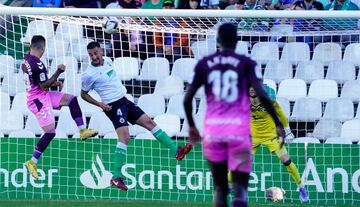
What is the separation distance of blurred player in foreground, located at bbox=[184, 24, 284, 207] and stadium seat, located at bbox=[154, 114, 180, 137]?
725 centimetres

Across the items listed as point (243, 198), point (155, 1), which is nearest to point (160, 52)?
point (155, 1)

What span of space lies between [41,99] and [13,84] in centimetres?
236

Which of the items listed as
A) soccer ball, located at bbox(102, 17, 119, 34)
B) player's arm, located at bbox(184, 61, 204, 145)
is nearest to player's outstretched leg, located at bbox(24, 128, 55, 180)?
soccer ball, located at bbox(102, 17, 119, 34)

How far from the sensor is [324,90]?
17938 millimetres

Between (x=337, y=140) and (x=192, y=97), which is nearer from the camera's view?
(x=192, y=97)

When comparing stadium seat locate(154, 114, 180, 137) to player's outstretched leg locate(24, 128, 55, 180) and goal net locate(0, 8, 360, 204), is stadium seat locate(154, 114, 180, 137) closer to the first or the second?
goal net locate(0, 8, 360, 204)

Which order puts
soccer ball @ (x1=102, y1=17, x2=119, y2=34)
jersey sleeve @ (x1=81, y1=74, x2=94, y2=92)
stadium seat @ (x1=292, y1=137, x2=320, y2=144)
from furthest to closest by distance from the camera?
stadium seat @ (x1=292, y1=137, x2=320, y2=144) < soccer ball @ (x1=102, y1=17, x2=119, y2=34) < jersey sleeve @ (x1=81, y1=74, x2=94, y2=92)

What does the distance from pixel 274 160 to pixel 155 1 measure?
427 cm

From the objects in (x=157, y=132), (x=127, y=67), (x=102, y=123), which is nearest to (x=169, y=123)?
(x=102, y=123)

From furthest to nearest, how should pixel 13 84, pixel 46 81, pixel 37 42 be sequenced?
pixel 13 84, pixel 37 42, pixel 46 81

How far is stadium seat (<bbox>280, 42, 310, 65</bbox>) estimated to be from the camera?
60.0 ft

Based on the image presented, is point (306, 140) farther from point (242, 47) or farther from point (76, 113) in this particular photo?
point (76, 113)

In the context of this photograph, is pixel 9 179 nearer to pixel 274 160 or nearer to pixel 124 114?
pixel 124 114

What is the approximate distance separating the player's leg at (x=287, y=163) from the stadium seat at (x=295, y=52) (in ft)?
8.51
